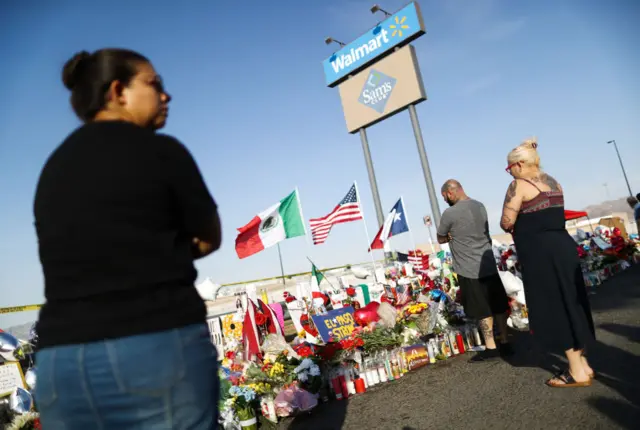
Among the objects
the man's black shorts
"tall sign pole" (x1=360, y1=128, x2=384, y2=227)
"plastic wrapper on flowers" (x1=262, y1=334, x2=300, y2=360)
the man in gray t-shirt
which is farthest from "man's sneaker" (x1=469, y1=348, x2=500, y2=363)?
"tall sign pole" (x1=360, y1=128, x2=384, y2=227)

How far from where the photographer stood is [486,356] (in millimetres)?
5215

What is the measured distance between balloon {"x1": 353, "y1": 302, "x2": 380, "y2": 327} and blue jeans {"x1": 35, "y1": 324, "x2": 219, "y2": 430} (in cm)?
478

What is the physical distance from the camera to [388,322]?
5633 mm

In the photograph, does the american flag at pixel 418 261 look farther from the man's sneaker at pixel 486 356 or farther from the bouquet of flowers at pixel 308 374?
the bouquet of flowers at pixel 308 374

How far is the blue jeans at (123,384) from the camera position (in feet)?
3.75

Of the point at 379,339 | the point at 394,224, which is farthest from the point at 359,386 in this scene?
the point at 394,224

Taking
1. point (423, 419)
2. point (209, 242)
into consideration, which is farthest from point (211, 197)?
point (423, 419)

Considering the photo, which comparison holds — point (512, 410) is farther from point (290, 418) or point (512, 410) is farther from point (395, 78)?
point (395, 78)

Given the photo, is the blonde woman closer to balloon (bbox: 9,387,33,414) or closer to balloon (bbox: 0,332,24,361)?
balloon (bbox: 9,387,33,414)

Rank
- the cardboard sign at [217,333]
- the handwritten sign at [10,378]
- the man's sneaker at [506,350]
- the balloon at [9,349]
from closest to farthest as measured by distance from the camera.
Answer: the man's sneaker at [506,350] < the handwritten sign at [10,378] < the balloon at [9,349] < the cardboard sign at [217,333]

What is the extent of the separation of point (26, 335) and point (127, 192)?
809 cm

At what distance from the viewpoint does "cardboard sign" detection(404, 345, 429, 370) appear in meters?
5.59

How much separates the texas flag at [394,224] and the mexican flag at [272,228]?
9.24ft

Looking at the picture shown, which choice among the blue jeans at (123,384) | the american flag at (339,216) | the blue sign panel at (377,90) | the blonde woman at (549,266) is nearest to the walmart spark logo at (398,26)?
the blue sign panel at (377,90)
